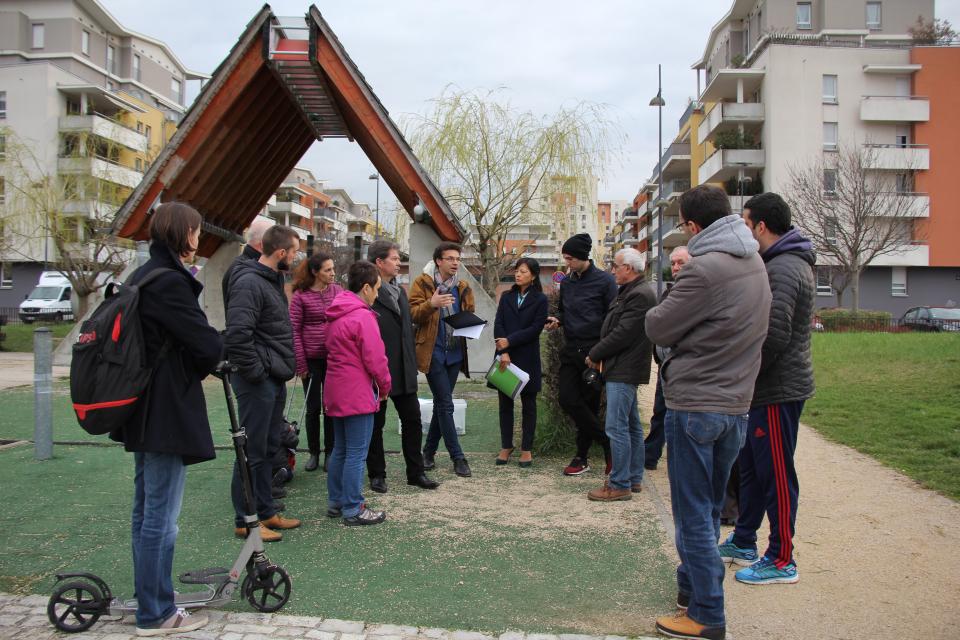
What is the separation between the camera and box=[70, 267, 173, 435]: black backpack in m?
3.32

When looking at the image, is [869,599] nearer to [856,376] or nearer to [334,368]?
[334,368]

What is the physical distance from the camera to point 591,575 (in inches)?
173

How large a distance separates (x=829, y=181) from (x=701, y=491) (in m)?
43.0

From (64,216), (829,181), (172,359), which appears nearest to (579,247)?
(172,359)

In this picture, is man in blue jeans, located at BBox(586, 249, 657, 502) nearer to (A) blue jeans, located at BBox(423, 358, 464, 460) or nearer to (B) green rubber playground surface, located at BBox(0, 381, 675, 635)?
(B) green rubber playground surface, located at BBox(0, 381, 675, 635)

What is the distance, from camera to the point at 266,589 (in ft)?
12.5

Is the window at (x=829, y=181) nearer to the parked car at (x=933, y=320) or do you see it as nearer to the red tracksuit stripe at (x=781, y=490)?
the parked car at (x=933, y=320)

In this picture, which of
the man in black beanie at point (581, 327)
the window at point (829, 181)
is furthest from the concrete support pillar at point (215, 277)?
the window at point (829, 181)

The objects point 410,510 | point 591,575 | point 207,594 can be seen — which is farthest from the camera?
point 410,510

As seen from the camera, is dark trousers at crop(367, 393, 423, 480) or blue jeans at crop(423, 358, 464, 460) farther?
blue jeans at crop(423, 358, 464, 460)

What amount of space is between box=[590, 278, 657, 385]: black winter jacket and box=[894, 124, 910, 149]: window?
47.1 meters

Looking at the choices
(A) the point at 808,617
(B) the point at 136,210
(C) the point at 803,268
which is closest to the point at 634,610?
(A) the point at 808,617

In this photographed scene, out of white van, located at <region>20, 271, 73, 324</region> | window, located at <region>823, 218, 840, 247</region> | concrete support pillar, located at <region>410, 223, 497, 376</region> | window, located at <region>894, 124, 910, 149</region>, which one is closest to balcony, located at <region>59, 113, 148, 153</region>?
white van, located at <region>20, 271, 73, 324</region>

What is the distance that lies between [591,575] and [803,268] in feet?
7.09
